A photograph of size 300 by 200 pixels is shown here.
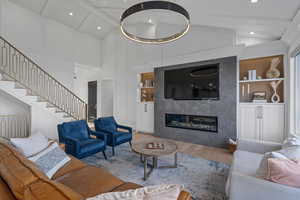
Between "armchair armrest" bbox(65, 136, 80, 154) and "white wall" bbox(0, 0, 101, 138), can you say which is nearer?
"armchair armrest" bbox(65, 136, 80, 154)

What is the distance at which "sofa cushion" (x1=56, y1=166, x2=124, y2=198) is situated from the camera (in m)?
1.43

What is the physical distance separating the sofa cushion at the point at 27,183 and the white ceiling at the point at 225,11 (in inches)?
138

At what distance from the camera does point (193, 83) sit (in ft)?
14.4

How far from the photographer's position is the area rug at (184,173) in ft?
6.95

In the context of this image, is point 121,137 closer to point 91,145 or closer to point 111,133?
point 111,133

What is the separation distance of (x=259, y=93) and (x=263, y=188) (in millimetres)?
3154

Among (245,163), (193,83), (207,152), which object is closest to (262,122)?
(207,152)

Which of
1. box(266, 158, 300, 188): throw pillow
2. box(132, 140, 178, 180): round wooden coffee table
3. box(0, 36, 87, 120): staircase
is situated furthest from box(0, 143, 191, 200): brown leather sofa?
box(0, 36, 87, 120): staircase

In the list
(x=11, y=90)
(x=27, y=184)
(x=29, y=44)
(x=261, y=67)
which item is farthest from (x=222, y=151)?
(x=29, y=44)

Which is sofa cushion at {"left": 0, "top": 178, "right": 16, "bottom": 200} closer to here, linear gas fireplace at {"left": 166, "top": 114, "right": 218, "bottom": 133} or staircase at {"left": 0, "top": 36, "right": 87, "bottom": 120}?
staircase at {"left": 0, "top": 36, "right": 87, "bottom": 120}

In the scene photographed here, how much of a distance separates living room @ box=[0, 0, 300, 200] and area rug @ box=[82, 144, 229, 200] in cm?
2

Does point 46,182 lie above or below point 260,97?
below

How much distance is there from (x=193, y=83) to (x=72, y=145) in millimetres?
3500

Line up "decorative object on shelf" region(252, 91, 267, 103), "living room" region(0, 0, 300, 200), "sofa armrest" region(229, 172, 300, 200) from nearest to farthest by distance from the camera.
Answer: "sofa armrest" region(229, 172, 300, 200), "living room" region(0, 0, 300, 200), "decorative object on shelf" region(252, 91, 267, 103)
